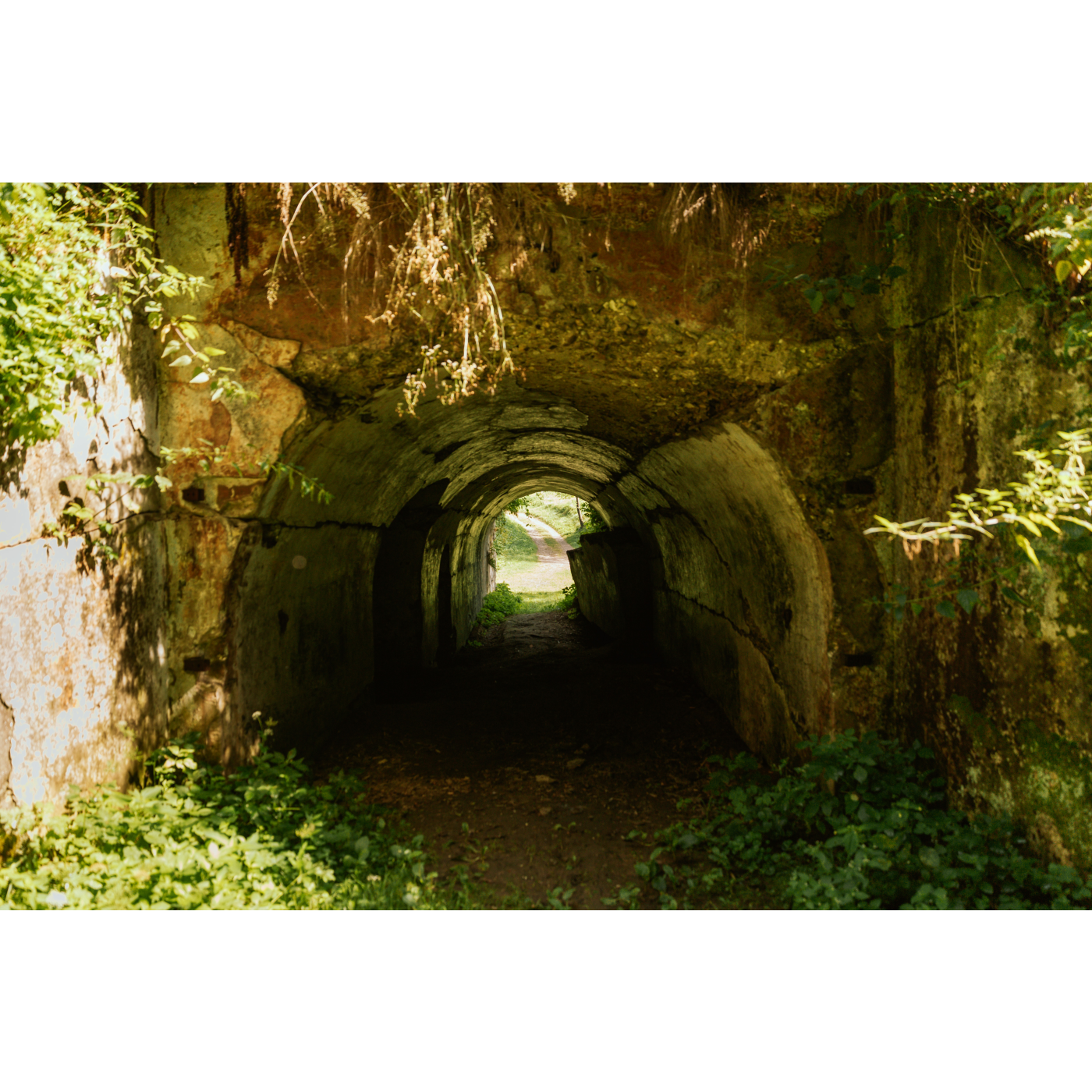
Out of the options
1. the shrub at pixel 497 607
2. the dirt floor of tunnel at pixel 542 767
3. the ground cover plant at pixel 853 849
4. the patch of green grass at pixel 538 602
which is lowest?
the patch of green grass at pixel 538 602

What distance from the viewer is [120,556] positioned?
11.5 feet

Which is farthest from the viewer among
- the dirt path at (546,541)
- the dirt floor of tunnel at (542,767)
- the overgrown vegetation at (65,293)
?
the dirt path at (546,541)

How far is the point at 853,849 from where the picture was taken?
10.4 feet

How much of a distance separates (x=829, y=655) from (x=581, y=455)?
14.8 feet

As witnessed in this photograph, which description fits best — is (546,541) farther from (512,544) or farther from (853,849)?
(853,849)

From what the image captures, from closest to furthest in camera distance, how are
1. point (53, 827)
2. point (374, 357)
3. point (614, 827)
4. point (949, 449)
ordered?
point (53, 827)
point (949, 449)
point (374, 357)
point (614, 827)

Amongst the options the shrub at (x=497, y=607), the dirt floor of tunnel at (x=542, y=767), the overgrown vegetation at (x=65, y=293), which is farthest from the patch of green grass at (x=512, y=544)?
the overgrown vegetation at (x=65, y=293)

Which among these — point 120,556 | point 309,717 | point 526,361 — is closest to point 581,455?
point 526,361

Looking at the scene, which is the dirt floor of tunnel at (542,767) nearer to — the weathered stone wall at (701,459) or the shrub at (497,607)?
the weathered stone wall at (701,459)

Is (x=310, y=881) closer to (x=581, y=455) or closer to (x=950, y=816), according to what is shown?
(x=950, y=816)

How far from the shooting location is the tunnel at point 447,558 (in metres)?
4.22

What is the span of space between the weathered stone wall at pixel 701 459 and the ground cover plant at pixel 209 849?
0.21m

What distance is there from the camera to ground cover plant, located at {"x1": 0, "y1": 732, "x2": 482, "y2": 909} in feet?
9.25

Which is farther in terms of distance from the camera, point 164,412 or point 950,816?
point 164,412
